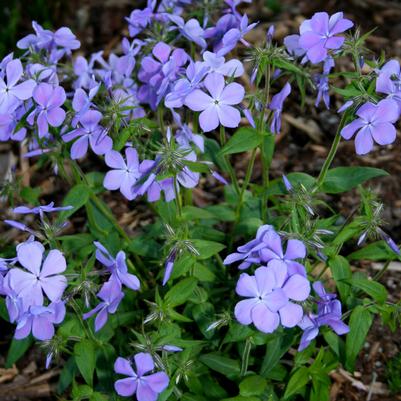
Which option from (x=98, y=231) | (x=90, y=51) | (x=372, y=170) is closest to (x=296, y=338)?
(x=372, y=170)

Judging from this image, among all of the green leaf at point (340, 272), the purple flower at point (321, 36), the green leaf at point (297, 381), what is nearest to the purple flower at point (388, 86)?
the purple flower at point (321, 36)

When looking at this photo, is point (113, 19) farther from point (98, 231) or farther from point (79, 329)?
point (79, 329)

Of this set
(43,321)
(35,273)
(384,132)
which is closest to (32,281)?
(35,273)

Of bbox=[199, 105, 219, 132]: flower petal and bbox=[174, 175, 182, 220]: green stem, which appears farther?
bbox=[174, 175, 182, 220]: green stem

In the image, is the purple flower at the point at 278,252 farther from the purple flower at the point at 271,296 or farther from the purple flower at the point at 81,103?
the purple flower at the point at 81,103

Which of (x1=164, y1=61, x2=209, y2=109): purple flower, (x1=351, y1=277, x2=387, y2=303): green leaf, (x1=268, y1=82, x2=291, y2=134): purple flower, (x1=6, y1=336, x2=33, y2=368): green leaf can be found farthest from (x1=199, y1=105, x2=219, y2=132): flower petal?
(x1=6, y1=336, x2=33, y2=368): green leaf

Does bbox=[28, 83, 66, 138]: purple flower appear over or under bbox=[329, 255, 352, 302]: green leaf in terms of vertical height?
over

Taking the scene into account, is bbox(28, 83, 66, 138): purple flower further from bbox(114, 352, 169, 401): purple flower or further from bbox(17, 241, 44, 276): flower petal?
bbox(114, 352, 169, 401): purple flower
